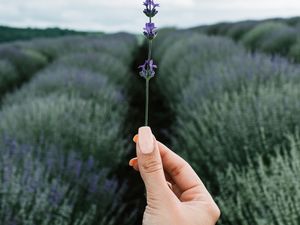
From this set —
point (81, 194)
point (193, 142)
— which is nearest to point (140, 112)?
point (193, 142)

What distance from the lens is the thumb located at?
2.41ft

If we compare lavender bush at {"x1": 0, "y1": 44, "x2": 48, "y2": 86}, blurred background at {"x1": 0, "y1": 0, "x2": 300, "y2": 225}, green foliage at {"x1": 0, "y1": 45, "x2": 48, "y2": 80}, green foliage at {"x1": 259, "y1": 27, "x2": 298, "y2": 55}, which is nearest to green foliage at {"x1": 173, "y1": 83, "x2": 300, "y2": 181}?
blurred background at {"x1": 0, "y1": 0, "x2": 300, "y2": 225}

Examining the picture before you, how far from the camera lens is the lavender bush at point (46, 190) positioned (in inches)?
90.0

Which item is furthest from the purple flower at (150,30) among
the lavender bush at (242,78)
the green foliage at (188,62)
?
the green foliage at (188,62)

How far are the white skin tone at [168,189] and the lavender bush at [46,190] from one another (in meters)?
1.40

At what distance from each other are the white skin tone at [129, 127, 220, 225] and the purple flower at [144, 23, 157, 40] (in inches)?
5.5

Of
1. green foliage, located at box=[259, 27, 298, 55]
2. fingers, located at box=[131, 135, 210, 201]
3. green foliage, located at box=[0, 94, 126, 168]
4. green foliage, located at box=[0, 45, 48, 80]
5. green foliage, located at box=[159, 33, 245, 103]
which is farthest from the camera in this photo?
green foliage, located at box=[259, 27, 298, 55]

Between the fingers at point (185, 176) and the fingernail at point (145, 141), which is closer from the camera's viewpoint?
the fingernail at point (145, 141)

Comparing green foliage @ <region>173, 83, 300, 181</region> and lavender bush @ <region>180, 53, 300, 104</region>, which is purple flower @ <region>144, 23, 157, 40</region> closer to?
green foliage @ <region>173, 83, 300, 181</region>

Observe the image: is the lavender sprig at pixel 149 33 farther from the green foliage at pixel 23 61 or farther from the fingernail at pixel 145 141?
the green foliage at pixel 23 61

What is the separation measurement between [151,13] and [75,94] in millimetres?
4316

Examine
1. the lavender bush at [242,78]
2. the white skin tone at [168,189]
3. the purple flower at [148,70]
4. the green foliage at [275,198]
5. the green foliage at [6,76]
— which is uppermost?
the purple flower at [148,70]

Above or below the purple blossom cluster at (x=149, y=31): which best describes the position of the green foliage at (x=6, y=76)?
below

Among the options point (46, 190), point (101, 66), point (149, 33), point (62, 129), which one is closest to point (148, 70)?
point (149, 33)
